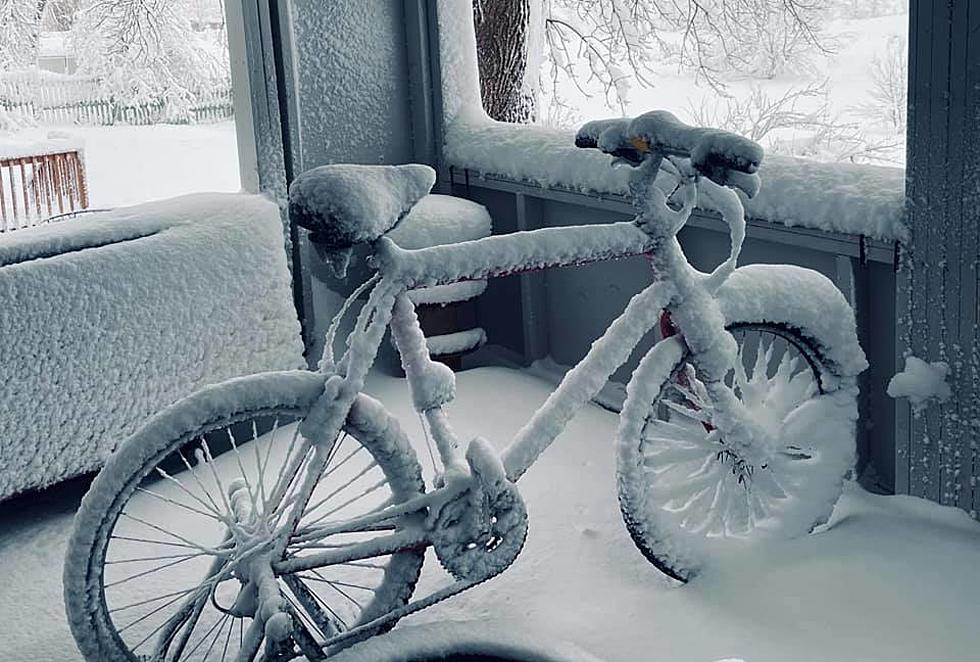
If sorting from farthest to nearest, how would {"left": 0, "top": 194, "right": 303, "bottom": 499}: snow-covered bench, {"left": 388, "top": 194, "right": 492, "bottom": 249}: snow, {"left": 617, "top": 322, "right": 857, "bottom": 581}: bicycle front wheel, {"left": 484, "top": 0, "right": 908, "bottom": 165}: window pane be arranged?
{"left": 484, "top": 0, "right": 908, "bottom": 165}: window pane < {"left": 388, "top": 194, "right": 492, "bottom": 249}: snow < {"left": 0, "top": 194, "right": 303, "bottom": 499}: snow-covered bench < {"left": 617, "top": 322, "right": 857, "bottom": 581}: bicycle front wheel

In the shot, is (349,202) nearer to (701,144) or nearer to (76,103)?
(701,144)

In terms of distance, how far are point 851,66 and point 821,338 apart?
5.30 metres

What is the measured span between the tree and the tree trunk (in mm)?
1221

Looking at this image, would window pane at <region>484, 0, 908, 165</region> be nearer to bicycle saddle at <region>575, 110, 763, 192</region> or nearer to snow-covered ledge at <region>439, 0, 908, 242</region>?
snow-covered ledge at <region>439, 0, 908, 242</region>

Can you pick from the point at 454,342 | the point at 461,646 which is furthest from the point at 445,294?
the point at 461,646

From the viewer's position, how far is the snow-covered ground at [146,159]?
8.36m

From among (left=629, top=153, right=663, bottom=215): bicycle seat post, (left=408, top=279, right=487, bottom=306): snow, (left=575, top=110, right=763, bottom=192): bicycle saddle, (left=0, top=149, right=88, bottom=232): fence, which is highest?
(left=575, top=110, right=763, bottom=192): bicycle saddle

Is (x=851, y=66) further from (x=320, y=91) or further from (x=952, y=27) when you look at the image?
(x=952, y=27)

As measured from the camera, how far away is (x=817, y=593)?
8.04 ft

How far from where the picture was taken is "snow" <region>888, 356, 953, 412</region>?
100.0 inches

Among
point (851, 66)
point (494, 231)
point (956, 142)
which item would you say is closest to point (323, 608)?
point (956, 142)

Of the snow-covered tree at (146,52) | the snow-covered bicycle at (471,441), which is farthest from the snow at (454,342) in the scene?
the snow-covered tree at (146,52)

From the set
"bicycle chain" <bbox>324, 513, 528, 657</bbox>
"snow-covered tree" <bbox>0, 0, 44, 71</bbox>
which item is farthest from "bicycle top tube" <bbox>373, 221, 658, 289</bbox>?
"snow-covered tree" <bbox>0, 0, 44, 71</bbox>

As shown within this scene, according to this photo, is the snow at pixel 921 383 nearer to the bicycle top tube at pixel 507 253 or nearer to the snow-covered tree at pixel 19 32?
the bicycle top tube at pixel 507 253
